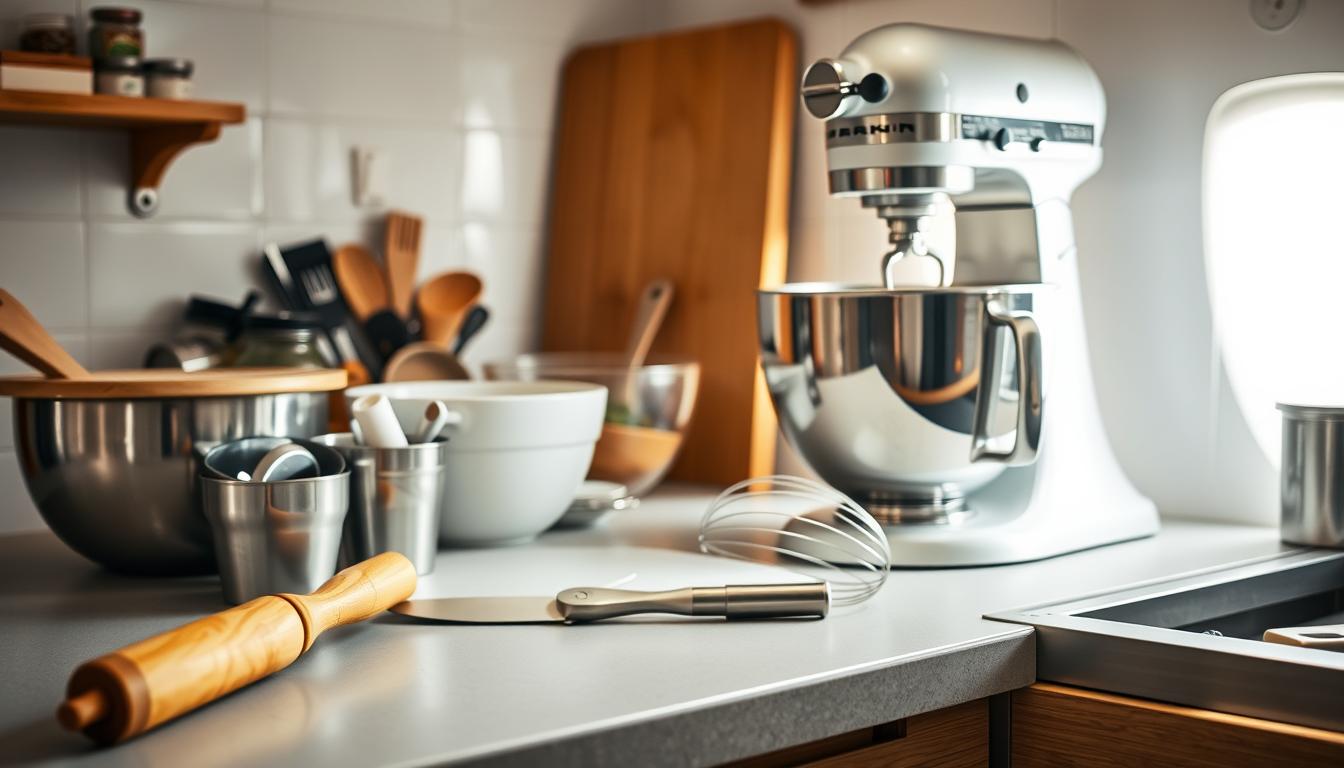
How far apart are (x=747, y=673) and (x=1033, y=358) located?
1.39 feet

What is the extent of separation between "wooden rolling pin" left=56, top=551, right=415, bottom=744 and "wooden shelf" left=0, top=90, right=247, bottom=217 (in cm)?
60

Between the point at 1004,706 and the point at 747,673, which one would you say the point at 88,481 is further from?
the point at 1004,706

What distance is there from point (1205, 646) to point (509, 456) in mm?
579

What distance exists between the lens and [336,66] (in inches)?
62.2

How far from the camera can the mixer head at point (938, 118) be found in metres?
1.08

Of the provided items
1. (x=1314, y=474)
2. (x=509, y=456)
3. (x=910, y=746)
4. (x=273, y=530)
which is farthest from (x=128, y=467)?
(x=1314, y=474)

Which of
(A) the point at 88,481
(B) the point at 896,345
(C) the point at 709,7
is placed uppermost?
(C) the point at 709,7

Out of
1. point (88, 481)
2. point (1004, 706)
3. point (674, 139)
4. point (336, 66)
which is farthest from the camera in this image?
point (674, 139)

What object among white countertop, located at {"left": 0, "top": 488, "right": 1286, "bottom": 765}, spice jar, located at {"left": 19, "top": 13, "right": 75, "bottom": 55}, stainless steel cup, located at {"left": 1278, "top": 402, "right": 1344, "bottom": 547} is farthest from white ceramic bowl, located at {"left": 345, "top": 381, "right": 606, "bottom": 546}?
stainless steel cup, located at {"left": 1278, "top": 402, "right": 1344, "bottom": 547}

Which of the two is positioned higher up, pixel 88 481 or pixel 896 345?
pixel 896 345

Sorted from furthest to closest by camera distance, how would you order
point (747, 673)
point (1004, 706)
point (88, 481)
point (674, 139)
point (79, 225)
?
point (674, 139) → point (79, 225) → point (88, 481) → point (1004, 706) → point (747, 673)

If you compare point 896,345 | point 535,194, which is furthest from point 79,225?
→ point 896,345

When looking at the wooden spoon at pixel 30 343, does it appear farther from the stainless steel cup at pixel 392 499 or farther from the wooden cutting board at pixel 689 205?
the wooden cutting board at pixel 689 205

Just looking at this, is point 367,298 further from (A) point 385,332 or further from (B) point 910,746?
(B) point 910,746
